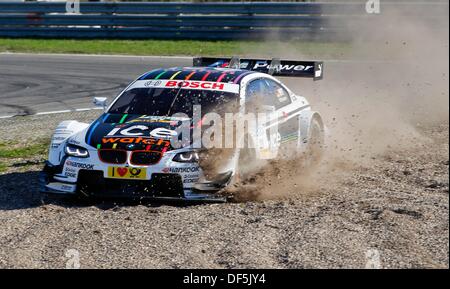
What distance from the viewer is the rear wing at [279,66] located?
1024cm

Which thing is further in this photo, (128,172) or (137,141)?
(137,141)

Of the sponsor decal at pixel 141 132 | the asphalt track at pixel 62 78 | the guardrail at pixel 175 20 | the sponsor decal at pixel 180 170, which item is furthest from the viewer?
the guardrail at pixel 175 20

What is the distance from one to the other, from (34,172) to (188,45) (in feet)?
41.8

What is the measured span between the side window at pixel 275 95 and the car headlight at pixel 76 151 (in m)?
2.27

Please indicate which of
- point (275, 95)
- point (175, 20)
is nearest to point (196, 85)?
point (275, 95)

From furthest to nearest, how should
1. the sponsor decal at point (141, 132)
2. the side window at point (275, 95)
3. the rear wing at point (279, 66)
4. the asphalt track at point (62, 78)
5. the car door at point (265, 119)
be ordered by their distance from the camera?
the asphalt track at point (62, 78) → the rear wing at point (279, 66) → the side window at point (275, 95) → the car door at point (265, 119) → the sponsor decal at point (141, 132)

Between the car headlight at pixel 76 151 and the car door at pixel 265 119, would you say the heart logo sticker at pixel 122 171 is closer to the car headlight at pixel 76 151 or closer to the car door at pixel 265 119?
the car headlight at pixel 76 151

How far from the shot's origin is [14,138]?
11.6 metres

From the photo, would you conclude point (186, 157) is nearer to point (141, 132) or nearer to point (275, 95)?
point (141, 132)

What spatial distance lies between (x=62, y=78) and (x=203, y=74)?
7.97 m

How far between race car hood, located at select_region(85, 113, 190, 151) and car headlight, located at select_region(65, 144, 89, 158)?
10 cm

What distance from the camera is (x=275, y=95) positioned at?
9586mm

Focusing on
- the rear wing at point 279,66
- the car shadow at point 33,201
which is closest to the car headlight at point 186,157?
the car shadow at point 33,201

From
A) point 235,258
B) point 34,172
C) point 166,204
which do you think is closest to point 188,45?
point 34,172
